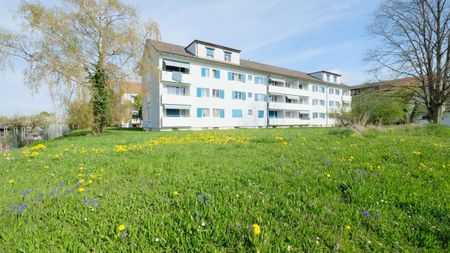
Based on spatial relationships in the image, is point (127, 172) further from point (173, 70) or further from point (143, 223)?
point (173, 70)

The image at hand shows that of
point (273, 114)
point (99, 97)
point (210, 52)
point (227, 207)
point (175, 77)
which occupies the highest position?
point (210, 52)

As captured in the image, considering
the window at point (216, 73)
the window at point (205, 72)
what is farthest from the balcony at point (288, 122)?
the window at point (205, 72)

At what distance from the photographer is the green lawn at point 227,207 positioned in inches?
78.4

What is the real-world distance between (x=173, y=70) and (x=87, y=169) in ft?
82.4

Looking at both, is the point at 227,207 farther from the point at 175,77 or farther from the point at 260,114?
the point at 260,114

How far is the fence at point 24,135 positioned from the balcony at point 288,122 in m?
31.6

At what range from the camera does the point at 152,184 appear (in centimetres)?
360

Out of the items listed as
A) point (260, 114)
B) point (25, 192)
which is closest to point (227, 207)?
point (25, 192)

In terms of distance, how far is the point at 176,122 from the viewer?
984 inches

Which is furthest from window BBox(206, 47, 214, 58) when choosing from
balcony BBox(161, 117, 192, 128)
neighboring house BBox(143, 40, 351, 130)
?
balcony BBox(161, 117, 192, 128)

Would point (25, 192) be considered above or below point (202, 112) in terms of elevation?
below

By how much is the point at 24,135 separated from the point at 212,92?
69.9ft

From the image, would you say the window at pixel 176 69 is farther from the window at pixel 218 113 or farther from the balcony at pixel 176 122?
the balcony at pixel 176 122

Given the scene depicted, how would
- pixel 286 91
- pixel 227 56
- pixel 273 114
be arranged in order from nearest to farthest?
pixel 227 56
pixel 273 114
pixel 286 91
